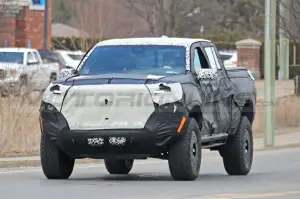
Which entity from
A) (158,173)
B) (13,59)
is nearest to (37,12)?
(13,59)

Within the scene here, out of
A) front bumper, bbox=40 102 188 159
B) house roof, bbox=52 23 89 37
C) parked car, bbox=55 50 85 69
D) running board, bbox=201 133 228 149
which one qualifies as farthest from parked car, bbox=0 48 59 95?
house roof, bbox=52 23 89 37

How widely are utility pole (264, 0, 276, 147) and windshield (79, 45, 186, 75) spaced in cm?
820

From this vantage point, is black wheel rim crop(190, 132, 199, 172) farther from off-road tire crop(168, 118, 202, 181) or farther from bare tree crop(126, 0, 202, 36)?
bare tree crop(126, 0, 202, 36)

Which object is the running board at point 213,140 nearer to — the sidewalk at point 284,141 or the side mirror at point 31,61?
the sidewalk at point 284,141

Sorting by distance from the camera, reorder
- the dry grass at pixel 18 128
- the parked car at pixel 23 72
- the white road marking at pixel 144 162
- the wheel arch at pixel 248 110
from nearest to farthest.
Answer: the white road marking at pixel 144 162
the wheel arch at pixel 248 110
the dry grass at pixel 18 128
the parked car at pixel 23 72

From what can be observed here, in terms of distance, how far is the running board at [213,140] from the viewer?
553 inches

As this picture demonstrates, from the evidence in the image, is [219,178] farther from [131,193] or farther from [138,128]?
[131,193]

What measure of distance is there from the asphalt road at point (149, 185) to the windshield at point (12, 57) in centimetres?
2130

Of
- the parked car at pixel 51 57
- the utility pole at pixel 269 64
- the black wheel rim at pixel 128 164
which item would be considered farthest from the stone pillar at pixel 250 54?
the black wheel rim at pixel 128 164

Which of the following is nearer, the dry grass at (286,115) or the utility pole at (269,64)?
the utility pole at (269,64)

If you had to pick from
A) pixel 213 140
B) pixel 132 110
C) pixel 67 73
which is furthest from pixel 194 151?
pixel 67 73

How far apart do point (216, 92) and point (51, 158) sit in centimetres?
275

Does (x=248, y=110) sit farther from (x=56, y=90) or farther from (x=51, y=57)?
(x=51, y=57)

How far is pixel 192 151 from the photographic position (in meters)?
12.9
